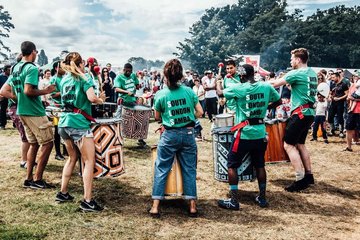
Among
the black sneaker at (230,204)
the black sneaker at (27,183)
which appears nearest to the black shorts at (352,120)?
the black sneaker at (230,204)

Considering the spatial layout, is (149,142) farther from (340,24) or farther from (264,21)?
(340,24)

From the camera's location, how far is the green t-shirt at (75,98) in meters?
4.55

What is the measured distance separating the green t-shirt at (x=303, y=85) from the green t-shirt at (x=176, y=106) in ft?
6.68

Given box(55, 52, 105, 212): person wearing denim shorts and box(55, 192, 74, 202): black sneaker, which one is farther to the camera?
box(55, 192, 74, 202): black sneaker

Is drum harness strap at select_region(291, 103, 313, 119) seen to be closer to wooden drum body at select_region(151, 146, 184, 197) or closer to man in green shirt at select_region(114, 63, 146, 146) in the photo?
wooden drum body at select_region(151, 146, 184, 197)

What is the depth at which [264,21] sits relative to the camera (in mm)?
59969

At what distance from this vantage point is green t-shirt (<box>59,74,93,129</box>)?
14.9 feet

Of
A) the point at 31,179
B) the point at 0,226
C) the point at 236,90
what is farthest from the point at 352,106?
the point at 0,226

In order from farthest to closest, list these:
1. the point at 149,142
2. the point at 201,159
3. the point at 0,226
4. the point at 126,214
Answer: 1. the point at 149,142
2. the point at 201,159
3. the point at 126,214
4. the point at 0,226

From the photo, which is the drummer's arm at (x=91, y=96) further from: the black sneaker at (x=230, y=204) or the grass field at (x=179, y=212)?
the black sneaker at (x=230, y=204)

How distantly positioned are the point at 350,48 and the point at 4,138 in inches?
2377

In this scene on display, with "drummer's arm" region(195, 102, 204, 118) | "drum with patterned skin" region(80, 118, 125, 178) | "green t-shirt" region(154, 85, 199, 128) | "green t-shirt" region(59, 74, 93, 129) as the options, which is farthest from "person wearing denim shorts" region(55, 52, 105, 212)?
"drummer's arm" region(195, 102, 204, 118)

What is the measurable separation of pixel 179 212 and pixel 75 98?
7.12ft

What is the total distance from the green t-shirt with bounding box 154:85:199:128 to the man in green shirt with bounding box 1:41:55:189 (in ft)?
6.43
